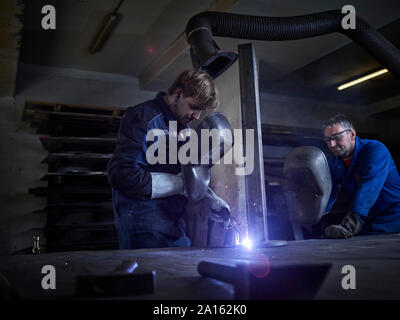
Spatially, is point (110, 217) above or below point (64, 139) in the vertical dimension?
below

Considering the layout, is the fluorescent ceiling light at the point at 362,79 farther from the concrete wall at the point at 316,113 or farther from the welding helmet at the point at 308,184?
the welding helmet at the point at 308,184

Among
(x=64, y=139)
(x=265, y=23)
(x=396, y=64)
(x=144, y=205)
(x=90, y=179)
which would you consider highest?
(x=265, y=23)

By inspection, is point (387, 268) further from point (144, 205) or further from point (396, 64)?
point (396, 64)

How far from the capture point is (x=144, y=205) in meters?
1.82

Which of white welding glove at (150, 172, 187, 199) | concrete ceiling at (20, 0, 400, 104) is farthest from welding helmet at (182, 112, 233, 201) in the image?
concrete ceiling at (20, 0, 400, 104)

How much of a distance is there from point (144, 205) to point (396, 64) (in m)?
2.77

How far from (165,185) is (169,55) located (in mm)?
3826

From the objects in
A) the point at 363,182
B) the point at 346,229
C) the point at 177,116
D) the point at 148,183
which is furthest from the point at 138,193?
the point at 363,182

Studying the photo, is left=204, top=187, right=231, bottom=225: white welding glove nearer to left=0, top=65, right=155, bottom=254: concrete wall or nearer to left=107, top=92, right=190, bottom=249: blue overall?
left=107, top=92, right=190, bottom=249: blue overall

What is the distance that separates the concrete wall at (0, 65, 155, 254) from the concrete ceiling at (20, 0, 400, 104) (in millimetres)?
245

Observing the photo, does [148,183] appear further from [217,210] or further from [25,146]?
[25,146]

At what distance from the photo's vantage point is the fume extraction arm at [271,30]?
8.90ft

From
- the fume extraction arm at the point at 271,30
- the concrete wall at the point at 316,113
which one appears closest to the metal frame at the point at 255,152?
the fume extraction arm at the point at 271,30
